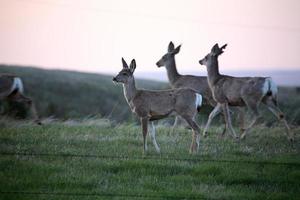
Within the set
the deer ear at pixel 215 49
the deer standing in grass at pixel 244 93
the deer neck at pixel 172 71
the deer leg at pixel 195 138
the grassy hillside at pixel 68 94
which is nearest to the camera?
the deer leg at pixel 195 138

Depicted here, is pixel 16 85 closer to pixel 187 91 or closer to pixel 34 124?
pixel 34 124

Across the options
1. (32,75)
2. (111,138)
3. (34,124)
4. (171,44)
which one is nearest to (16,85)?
(34,124)

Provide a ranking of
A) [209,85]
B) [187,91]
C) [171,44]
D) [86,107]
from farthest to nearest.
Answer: [86,107] < [171,44] < [209,85] < [187,91]

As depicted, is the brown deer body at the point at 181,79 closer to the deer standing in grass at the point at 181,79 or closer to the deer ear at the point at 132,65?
the deer standing in grass at the point at 181,79

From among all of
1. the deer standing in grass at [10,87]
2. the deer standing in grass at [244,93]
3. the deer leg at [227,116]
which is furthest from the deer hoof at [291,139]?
the deer standing in grass at [10,87]

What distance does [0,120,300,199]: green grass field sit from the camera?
8.70 metres

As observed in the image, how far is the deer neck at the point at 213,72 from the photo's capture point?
49.5 feet

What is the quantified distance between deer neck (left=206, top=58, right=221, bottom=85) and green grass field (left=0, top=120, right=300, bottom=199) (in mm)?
2433

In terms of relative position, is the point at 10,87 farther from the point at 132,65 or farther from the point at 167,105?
the point at 167,105

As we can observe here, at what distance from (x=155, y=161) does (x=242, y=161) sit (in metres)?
1.53

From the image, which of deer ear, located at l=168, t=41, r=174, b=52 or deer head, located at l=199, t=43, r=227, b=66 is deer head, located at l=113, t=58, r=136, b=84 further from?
deer ear, located at l=168, t=41, r=174, b=52

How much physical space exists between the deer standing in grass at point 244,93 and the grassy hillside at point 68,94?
17.5 m

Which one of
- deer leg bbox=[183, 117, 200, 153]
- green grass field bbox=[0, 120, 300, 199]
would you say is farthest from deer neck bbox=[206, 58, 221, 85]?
deer leg bbox=[183, 117, 200, 153]

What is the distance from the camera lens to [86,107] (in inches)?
1425
